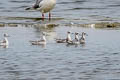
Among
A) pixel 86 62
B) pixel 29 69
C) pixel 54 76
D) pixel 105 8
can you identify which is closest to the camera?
Result: pixel 54 76

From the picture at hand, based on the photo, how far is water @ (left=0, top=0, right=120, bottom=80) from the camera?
11484 millimetres

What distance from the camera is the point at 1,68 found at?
12.0 m

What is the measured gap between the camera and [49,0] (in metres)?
24.4

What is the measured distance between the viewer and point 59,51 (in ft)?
47.0

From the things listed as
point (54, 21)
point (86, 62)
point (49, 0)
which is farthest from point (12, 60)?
point (49, 0)

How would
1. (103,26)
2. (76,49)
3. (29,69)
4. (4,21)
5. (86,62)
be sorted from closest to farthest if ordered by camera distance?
(29,69) → (86,62) → (76,49) → (103,26) → (4,21)

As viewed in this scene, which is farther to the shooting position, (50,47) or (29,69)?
(50,47)

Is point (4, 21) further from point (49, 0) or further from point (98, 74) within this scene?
point (98, 74)

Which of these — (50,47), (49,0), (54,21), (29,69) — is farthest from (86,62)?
(49,0)

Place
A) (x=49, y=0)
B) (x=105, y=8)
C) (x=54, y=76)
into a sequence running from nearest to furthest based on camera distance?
(x=54, y=76) < (x=49, y=0) < (x=105, y=8)

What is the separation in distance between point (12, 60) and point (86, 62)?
1.91 metres

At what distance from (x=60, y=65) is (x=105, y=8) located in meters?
15.9

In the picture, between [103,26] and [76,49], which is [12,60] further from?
[103,26]

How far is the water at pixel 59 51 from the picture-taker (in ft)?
37.7
